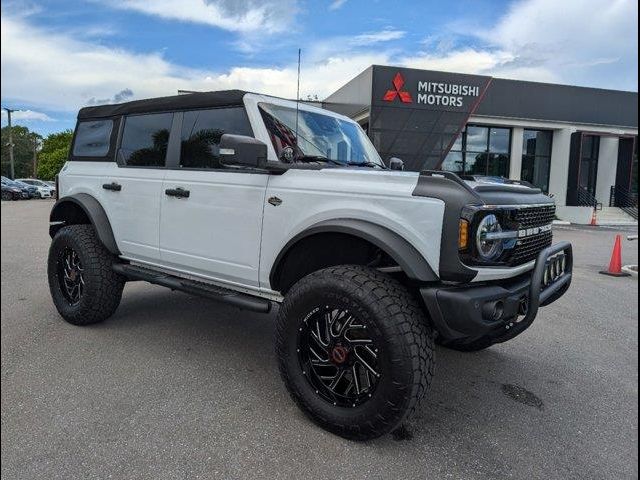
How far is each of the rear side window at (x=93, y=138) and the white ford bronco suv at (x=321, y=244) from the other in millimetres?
225

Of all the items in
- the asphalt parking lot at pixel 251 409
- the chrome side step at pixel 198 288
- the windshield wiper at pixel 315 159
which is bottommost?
the asphalt parking lot at pixel 251 409

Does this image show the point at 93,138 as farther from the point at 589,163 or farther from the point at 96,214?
the point at 589,163

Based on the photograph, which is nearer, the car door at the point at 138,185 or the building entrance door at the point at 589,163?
the car door at the point at 138,185

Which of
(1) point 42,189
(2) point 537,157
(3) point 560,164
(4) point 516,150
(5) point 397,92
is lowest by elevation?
(1) point 42,189

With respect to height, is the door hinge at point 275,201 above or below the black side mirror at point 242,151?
below

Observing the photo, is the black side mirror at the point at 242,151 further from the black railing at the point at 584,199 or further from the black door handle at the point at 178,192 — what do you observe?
the black railing at the point at 584,199

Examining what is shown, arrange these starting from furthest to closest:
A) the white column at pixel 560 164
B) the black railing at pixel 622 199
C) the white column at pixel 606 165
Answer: the white column at pixel 606 165
the black railing at pixel 622 199
the white column at pixel 560 164

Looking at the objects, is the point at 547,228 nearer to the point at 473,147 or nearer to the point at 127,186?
the point at 127,186

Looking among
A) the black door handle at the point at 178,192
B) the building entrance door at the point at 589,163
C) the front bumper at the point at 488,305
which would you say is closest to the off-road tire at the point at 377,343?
the front bumper at the point at 488,305

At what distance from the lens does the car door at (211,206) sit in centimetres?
320

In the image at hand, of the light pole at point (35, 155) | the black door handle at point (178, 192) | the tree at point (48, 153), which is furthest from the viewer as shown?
the light pole at point (35, 155)

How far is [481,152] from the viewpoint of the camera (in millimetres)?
24766

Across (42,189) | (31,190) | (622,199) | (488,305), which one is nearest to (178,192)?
(488,305)

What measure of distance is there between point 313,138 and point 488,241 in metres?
1.55
